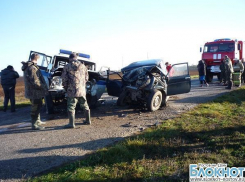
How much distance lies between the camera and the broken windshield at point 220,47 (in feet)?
44.2

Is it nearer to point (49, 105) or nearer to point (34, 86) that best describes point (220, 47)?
point (49, 105)

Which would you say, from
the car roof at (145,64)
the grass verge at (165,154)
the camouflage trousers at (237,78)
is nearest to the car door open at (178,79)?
the car roof at (145,64)

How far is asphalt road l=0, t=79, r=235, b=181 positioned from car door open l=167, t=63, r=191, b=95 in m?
0.59

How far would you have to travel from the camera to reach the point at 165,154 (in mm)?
3635

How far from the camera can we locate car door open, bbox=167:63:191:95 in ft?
23.4

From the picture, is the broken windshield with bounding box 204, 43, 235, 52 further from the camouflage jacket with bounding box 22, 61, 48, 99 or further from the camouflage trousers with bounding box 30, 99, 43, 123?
the camouflage trousers with bounding box 30, 99, 43, 123

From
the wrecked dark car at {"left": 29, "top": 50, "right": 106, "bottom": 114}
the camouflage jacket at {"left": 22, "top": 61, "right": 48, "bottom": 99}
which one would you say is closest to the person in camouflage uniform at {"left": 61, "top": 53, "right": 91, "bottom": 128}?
the camouflage jacket at {"left": 22, "top": 61, "right": 48, "bottom": 99}

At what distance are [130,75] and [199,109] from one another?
95.1 inches

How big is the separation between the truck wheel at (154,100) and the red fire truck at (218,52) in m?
8.24

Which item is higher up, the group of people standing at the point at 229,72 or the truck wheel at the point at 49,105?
the group of people standing at the point at 229,72

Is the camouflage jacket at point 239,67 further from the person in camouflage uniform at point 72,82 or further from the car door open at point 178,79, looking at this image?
the person in camouflage uniform at point 72,82

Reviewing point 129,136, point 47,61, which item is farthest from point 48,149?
point 47,61

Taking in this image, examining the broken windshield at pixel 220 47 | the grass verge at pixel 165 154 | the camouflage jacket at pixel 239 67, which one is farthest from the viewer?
the broken windshield at pixel 220 47

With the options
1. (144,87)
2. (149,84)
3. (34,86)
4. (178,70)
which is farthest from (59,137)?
(178,70)
